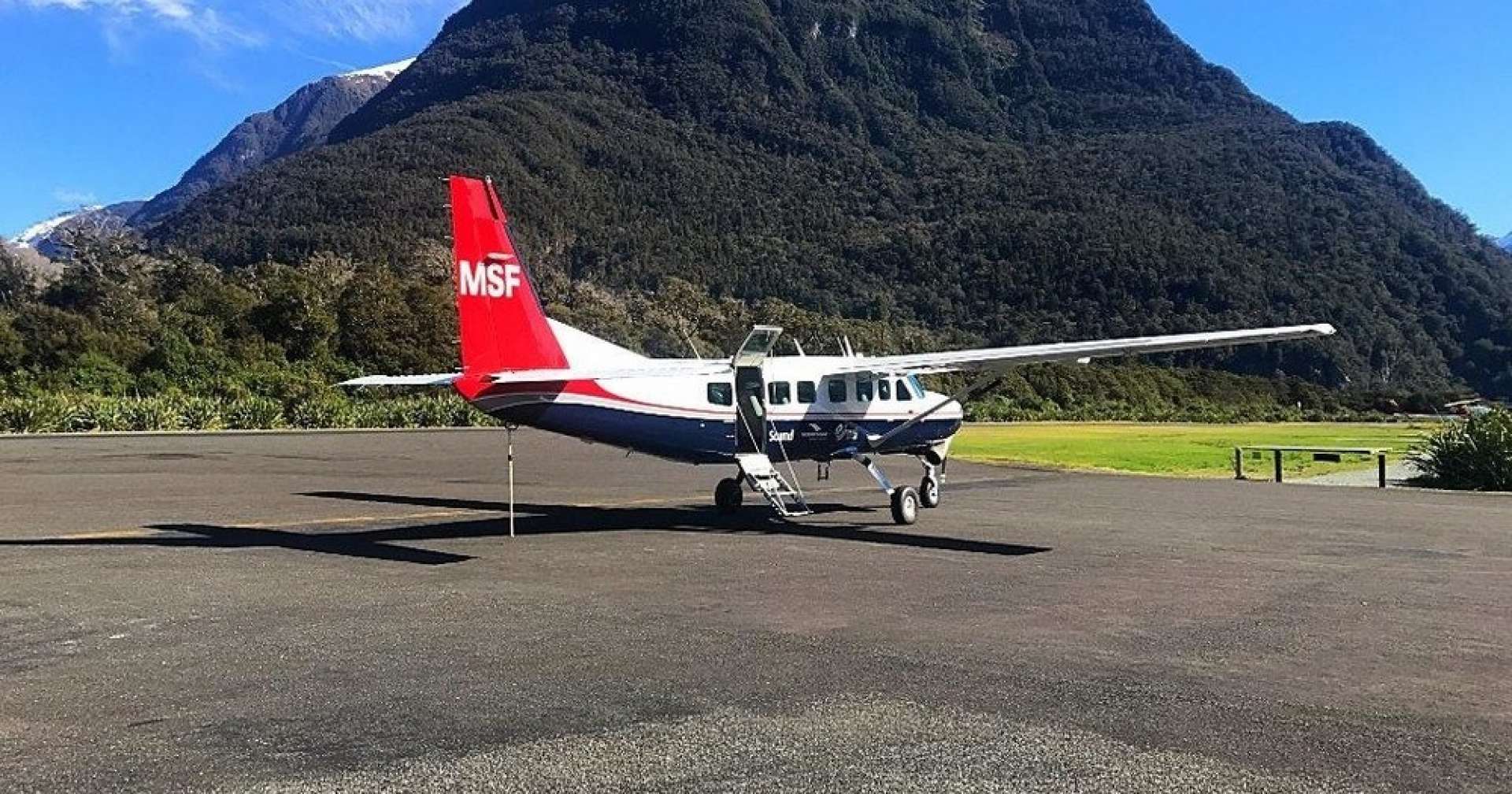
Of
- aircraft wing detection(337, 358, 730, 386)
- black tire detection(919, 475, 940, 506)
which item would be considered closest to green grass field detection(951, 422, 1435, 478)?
black tire detection(919, 475, 940, 506)

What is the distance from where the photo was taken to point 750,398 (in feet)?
55.3

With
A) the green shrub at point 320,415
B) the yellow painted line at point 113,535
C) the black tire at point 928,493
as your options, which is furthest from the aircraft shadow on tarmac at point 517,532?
the green shrub at point 320,415

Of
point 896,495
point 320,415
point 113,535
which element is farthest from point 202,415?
point 896,495

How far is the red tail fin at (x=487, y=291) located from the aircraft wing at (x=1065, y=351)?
17.3 ft

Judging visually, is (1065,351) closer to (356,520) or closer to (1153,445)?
(356,520)

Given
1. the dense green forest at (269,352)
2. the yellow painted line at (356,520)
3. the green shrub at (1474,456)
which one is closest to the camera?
the yellow painted line at (356,520)

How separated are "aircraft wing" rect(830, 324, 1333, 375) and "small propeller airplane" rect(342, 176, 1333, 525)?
0.10 feet

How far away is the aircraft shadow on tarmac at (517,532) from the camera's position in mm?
13492

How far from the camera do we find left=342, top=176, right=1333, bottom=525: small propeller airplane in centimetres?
1415

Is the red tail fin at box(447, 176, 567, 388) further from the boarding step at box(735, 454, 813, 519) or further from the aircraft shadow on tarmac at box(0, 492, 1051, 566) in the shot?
the boarding step at box(735, 454, 813, 519)

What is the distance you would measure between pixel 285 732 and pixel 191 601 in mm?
4506

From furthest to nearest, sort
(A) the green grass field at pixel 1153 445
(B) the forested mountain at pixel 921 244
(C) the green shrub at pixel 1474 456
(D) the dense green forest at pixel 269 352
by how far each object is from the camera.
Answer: (B) the forested mountain at pixel 921 244
(D) the dense green forest at pixel 269 352
(A) the green grass field at pixel 1153 445
(C) the green shrub at pixel 1474 456

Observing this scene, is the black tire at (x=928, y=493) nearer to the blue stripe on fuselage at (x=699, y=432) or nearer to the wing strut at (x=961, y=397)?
the blue stripe on fuselage at (x=699, y=432)

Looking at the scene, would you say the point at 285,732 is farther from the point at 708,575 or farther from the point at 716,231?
the point at 716,231
